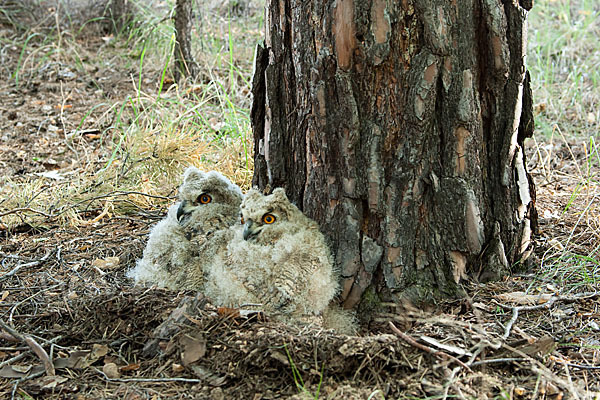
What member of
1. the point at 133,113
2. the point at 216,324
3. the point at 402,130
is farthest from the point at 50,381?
the point at 133,113

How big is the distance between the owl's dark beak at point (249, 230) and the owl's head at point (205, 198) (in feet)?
1.50

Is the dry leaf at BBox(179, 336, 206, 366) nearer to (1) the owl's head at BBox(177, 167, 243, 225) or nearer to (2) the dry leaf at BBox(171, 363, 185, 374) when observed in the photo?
(2) the dry leaf at BBox(171, 363, 185, 374)

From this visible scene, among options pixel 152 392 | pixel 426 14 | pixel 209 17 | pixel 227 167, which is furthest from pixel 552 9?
pixel 152 392

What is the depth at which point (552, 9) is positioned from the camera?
9.66 metres

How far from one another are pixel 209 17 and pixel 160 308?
22.6 feet

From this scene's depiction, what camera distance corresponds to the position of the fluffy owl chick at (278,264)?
314 centimetres

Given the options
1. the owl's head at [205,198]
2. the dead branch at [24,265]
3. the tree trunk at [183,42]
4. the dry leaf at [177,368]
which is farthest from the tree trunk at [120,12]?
the dry leaf at [177,368]

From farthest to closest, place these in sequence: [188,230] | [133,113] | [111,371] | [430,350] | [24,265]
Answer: [133,113]
[24,265]
[188,230]
[111,371]
[430,350]

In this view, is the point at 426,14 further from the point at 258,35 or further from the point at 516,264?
the point at 258,35

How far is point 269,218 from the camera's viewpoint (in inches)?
128

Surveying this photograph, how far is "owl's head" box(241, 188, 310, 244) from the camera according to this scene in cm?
323

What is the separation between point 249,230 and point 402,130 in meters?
0.99

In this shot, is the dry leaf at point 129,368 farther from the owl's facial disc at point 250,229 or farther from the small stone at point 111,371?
the owl's facial disc at point 250,229

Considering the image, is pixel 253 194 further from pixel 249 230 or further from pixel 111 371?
pixel 111 371
